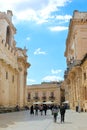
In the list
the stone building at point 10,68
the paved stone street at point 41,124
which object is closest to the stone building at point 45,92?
the stone building at point 10,68

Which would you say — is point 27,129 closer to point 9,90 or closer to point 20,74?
point 9,90

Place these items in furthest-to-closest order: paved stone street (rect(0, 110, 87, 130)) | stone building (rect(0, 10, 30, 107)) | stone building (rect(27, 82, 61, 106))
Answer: stone building (rect(27, 82, 61, 106)) < stone building (rect(0, 10, 30, 107)) < paved stone street (rect(0, 110, 87, 130))

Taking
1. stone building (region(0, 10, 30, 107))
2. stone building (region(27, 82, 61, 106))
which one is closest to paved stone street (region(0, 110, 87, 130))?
stone building (region(0, 10, 30, 107))

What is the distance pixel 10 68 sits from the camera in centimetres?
4538

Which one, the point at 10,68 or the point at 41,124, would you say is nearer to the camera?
the point at 41,124

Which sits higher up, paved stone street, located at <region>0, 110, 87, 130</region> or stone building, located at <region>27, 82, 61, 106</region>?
stone building, located at <region>27, 82, 61, 106</region>

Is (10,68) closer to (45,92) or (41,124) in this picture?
(41,124)

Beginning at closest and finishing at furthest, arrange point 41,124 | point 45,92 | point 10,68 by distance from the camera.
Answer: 1. point 41,124
2. point 10,68
3. point 45,92

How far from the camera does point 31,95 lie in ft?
350

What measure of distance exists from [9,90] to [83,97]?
10842mm

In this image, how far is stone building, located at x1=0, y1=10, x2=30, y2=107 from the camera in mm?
41200

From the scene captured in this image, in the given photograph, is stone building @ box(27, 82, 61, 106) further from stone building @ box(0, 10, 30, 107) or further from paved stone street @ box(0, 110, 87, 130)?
paved stone street @ box(0, 110, 87, 130)

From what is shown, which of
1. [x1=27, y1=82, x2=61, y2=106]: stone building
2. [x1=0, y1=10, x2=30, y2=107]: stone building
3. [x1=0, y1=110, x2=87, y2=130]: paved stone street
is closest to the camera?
[x1=0, y1=110, x2=87, y2=130]: paved stone street

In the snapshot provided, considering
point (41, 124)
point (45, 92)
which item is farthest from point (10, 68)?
point (45, 92)
